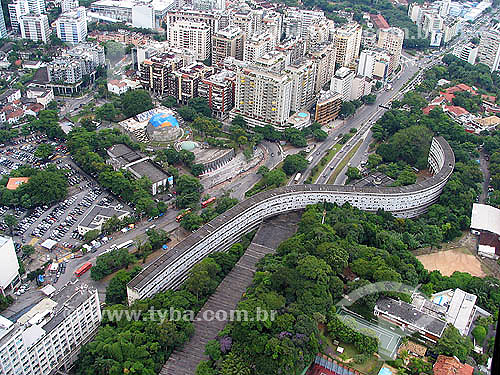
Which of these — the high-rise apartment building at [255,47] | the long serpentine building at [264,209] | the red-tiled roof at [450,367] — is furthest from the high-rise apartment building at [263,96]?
the red-tiled roof at [450,367]

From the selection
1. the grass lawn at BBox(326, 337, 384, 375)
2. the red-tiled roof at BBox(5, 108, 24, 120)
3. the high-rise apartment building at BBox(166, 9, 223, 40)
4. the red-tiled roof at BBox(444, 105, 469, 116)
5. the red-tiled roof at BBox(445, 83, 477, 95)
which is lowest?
the red-tiled roof at BBox(5, 108, 24, 120)

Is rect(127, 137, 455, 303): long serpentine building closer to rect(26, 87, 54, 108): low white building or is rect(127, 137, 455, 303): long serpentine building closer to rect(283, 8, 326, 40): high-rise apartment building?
rect(26, 87, 54, 108): low white building

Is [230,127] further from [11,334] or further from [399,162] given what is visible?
[11,334]

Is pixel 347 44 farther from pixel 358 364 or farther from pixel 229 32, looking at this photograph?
pixel 358 364

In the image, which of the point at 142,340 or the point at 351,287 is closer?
the point at 142,340

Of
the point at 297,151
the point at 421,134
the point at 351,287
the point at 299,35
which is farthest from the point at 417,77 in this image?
the point at 351,287

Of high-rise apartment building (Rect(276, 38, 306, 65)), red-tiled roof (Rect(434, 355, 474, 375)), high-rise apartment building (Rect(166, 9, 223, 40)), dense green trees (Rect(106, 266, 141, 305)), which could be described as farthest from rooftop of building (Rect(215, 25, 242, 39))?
red-tiled roof (Rect(434, 355, 474, 375))
